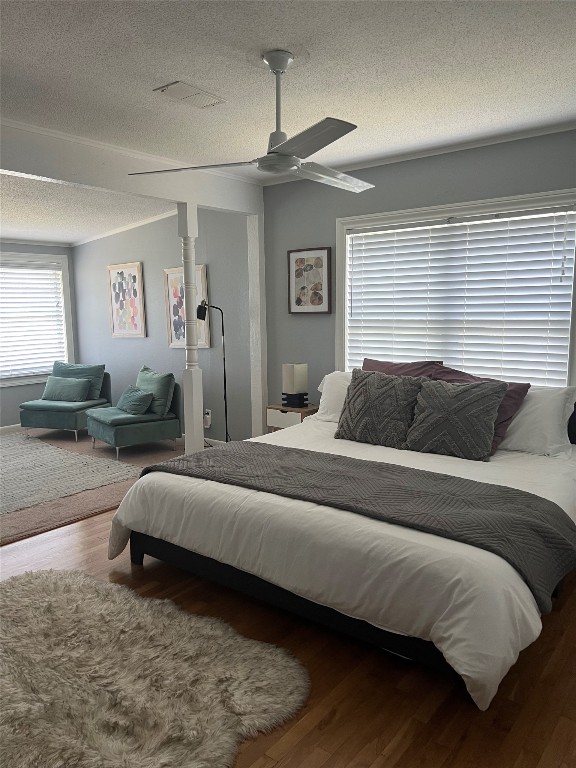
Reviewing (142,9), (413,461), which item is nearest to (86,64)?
(142,9)

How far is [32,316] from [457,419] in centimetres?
614

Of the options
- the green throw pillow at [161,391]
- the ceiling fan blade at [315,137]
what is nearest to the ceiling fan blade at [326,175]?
the ceiling fan blade at [315,137]

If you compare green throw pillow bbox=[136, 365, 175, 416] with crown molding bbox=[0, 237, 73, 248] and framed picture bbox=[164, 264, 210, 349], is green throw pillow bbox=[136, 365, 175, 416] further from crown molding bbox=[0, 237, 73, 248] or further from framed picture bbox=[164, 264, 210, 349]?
crown molding bbox=[0, 237, 73, 248]

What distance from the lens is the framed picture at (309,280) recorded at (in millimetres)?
4773

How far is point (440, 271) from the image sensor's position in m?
4.20

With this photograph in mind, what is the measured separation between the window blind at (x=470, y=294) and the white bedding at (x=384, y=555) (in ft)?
3.22

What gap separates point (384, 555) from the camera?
214 centimetres

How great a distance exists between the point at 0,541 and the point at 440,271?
11.7 feet

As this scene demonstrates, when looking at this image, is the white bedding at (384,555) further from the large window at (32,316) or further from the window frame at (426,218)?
the large window at (32,316)

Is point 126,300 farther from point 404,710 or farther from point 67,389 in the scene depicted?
point 404,710

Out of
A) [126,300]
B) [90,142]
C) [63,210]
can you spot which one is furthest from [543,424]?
[126,300]

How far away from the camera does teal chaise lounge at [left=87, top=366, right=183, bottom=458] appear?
18.2ft

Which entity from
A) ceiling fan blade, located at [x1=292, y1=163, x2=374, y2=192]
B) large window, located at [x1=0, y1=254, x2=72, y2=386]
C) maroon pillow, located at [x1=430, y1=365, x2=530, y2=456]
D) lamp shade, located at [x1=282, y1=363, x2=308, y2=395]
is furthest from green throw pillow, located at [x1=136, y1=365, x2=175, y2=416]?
maroon pillow, located at [x1=430, y1=365, x2=530, y2=456]

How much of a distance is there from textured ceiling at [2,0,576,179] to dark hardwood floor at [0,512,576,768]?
2627mm
